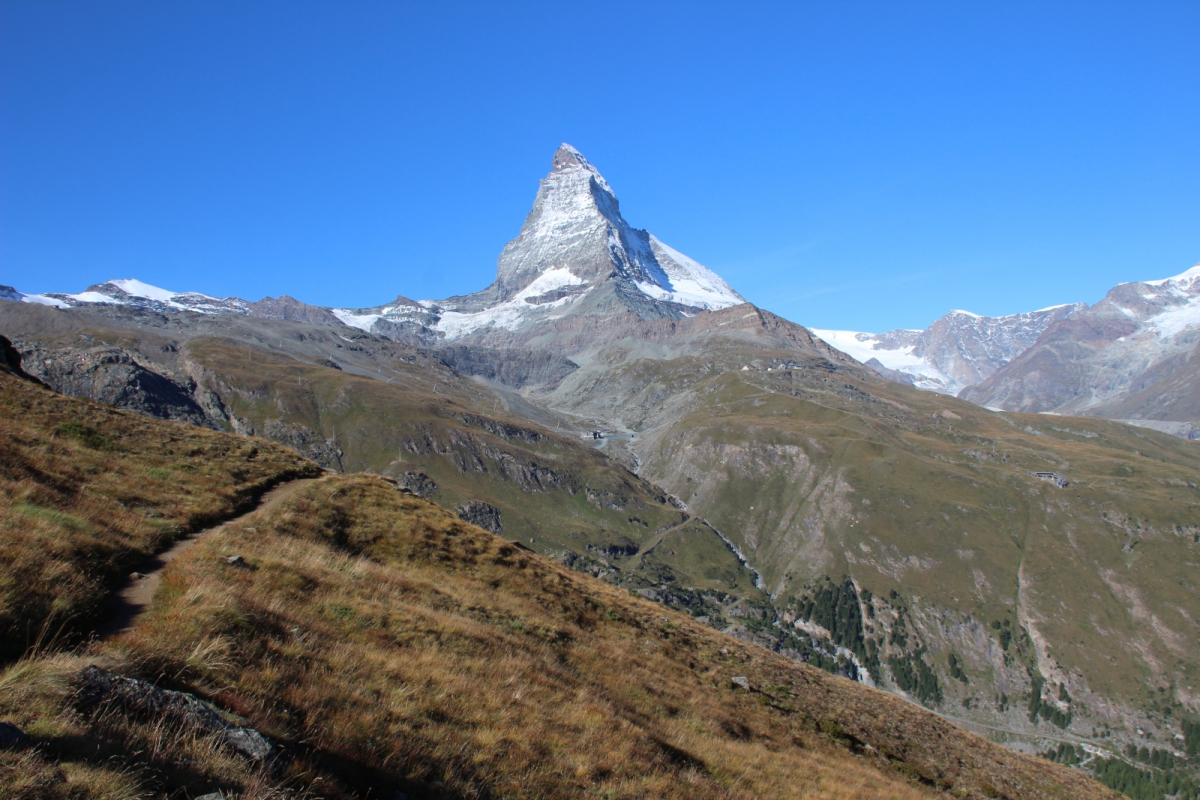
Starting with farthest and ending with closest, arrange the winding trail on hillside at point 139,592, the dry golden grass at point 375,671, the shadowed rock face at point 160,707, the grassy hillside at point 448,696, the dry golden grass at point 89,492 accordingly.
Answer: the winding trail on hillside at point 139,592 < the dry golden grass at point 89,492 < the grassy hillside at point 448,696 < the dry golden grass at point 375,671 < the shadowed rock face at point 160,707

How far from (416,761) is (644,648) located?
1796 cm

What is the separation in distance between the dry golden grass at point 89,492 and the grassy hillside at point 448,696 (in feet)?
4.97

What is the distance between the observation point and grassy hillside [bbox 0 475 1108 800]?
826 cm

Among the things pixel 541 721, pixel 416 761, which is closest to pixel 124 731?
pixel 416 761

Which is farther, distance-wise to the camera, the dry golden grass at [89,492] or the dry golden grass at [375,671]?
the dry golden grass at [89,492]

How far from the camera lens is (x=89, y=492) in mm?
21703

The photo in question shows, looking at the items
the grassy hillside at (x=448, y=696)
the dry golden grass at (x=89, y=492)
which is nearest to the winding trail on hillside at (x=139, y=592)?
the dry golden grass at (x=89, y=492)

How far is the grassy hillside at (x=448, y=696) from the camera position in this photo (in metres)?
8.26

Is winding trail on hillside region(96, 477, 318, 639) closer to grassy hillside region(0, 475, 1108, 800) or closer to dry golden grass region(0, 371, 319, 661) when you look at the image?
dry golden grass region(0, 371, 319, 661)

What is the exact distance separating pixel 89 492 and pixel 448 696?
17.5 meters

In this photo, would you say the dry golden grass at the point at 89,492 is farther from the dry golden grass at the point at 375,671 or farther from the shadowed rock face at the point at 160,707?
the shadowed rock face at the point at 160,707

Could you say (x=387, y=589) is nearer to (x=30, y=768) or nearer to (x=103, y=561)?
(x=103, y=561)

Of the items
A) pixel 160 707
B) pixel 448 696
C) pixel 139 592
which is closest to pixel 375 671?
pixel 448 696

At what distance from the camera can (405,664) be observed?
45.2 feet
